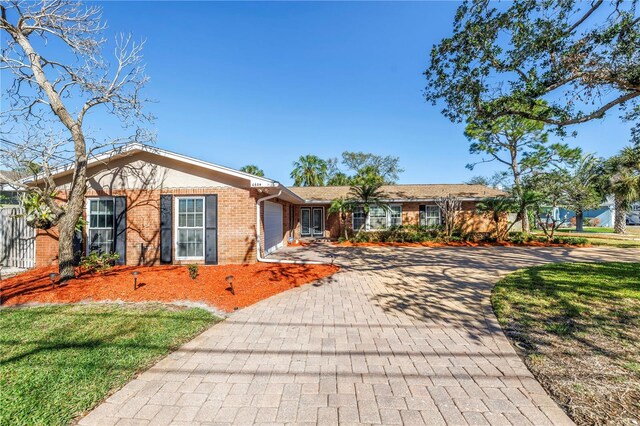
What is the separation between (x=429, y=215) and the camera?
691 inches

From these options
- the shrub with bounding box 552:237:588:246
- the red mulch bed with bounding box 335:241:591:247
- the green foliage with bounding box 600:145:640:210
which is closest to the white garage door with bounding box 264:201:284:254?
the red mulch bed with bounding box 335:241:591:247

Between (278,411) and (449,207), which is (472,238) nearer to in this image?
(449,207)

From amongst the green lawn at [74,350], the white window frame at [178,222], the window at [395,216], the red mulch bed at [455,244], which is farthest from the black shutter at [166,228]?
the window at [395,216]

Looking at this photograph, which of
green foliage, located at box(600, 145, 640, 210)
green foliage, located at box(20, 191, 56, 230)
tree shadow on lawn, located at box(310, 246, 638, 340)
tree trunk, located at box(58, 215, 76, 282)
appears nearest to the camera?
tree shadow on lawn, located at box(310, 246, 638, 340)

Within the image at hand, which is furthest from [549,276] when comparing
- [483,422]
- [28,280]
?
[28,280]

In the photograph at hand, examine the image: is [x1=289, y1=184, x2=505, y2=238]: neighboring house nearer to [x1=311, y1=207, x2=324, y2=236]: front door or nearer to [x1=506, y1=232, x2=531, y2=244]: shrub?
[x1=311, y1=207, x2=324, y2=236]: front door

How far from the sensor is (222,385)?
2760mm

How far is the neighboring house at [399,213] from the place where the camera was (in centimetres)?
1717

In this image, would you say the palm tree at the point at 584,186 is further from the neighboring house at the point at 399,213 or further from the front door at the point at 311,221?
the front door at the point at 311,221

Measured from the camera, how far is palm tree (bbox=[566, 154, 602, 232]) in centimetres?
1570

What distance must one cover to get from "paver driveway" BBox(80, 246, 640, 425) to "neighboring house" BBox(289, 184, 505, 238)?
1234cm

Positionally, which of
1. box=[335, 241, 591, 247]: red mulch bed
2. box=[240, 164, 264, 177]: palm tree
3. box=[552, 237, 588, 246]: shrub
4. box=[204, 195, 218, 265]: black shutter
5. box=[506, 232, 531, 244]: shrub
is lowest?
box=[335, 241, 591, 247]: red mulch bed

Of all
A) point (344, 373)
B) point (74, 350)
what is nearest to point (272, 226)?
point (74, 350)

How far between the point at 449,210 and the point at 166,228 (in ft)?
48.2
